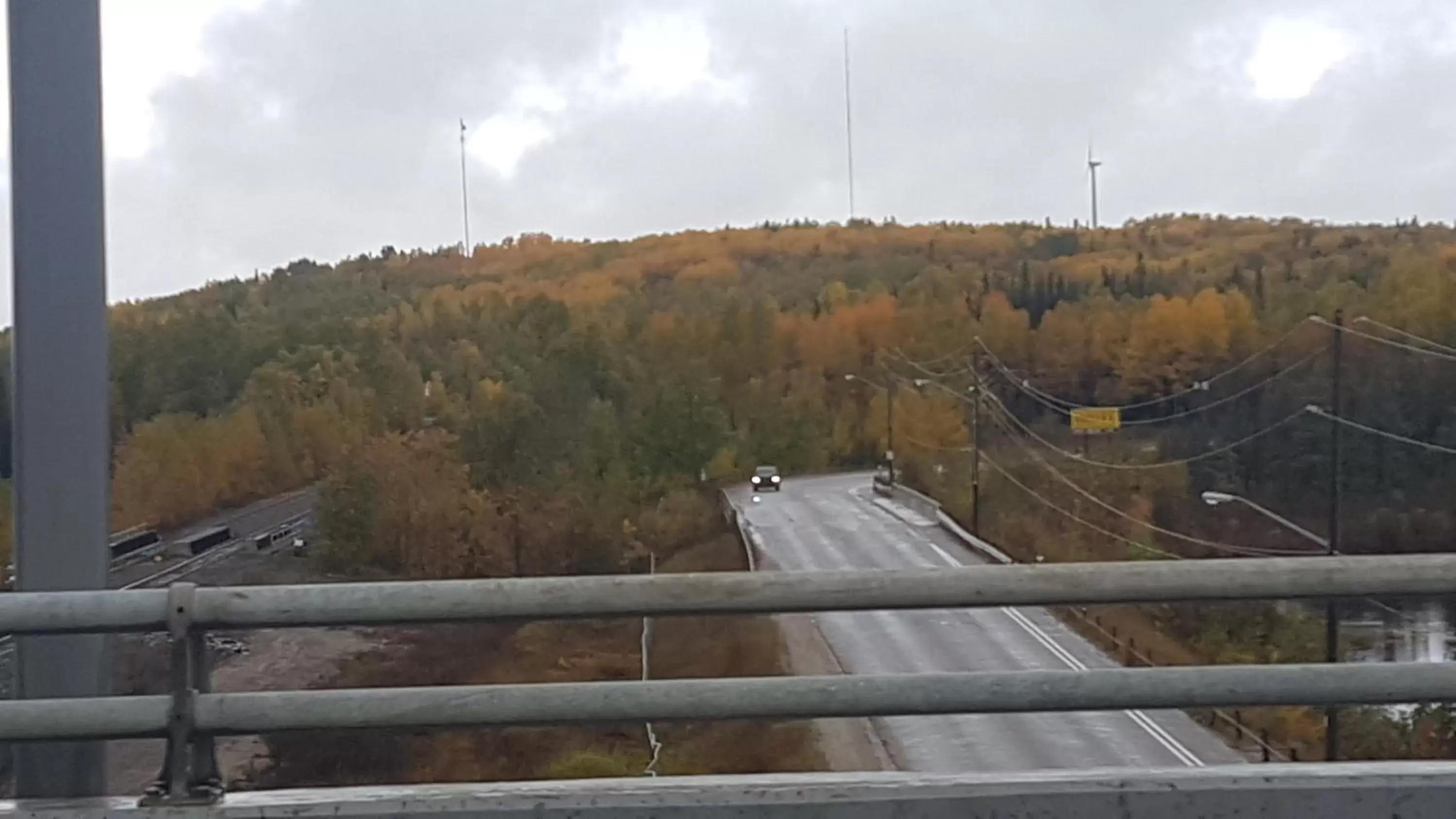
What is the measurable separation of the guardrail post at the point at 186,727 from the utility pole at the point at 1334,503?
238 centimetres

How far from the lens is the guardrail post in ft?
8.92

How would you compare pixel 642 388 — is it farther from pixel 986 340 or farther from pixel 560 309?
pixel 986 340

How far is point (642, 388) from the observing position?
7.61 m

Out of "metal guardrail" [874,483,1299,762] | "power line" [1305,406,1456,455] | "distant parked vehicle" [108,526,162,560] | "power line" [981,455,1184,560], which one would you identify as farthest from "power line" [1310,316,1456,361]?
"distant parked vehicle" [108,526,162,560]

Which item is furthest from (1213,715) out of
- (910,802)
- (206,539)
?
(206,539)

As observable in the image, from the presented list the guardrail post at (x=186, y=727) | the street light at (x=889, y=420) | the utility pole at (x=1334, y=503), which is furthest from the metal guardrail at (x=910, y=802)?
the street light at (x=889, y=420)

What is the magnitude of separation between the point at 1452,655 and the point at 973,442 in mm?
8818

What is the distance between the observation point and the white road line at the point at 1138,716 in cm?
358

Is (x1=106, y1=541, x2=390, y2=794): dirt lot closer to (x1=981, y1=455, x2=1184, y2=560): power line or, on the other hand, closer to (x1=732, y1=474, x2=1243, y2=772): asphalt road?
(x1=732, y1=474, x2=1243, y2=772): asphalt road

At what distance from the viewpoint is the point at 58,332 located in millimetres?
3113

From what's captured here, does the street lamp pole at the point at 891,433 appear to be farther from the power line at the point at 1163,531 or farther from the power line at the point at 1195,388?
the power line at the point at 1195,388

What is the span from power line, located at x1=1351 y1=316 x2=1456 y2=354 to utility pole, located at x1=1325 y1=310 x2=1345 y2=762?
0.20m

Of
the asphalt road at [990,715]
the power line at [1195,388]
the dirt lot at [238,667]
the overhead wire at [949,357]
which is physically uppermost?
the overhead wire at [949,357]

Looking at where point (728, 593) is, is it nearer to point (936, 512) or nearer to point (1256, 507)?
point (936, 512)
